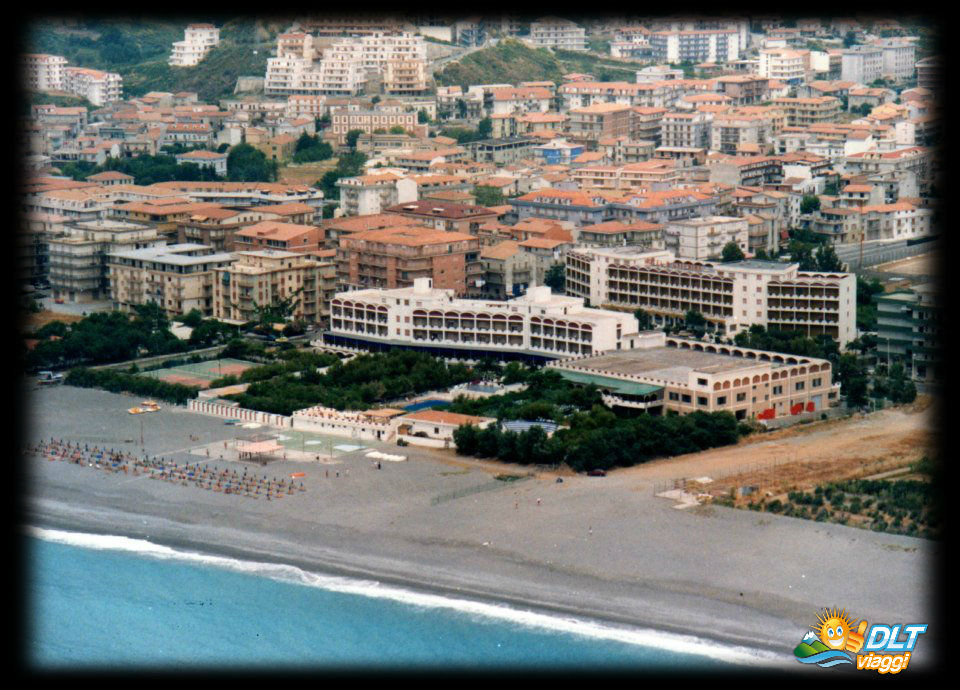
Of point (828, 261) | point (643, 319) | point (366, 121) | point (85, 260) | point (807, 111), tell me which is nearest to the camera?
Result: point (643, 319)

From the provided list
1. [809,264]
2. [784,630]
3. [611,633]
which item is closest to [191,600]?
[611,633]

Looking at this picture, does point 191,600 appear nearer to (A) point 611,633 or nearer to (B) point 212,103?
(A) point 611,633

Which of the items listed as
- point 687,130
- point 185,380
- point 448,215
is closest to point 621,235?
point 448,215

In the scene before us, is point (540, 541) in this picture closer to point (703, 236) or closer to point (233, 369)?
point (233, 369)

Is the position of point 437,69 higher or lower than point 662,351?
higher

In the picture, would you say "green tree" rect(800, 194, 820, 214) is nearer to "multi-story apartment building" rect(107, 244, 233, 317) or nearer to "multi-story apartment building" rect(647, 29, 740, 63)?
"multi-story apartment building" rect(107, 244, 233, 317)

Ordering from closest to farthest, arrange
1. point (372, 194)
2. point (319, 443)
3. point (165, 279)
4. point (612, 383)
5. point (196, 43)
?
point (319, 443)
point (612, 383)
point (165, 279)
point (372, 194)
point (196, 43)

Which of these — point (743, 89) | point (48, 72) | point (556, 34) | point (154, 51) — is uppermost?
point (556, 34)

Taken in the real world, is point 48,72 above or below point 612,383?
above
